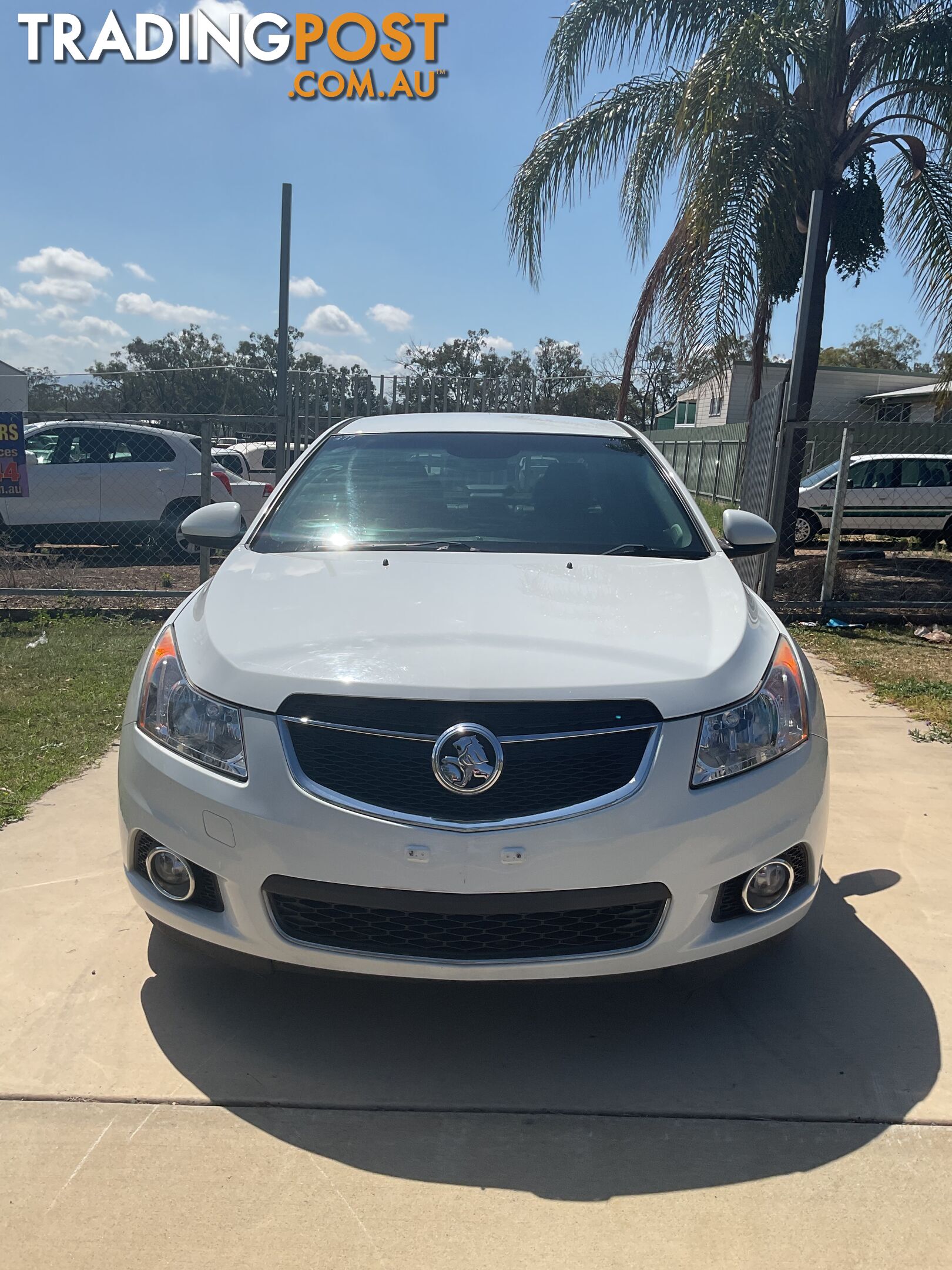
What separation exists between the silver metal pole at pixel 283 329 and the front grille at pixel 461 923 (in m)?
6.45

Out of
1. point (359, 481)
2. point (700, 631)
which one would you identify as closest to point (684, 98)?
point (359, 481)

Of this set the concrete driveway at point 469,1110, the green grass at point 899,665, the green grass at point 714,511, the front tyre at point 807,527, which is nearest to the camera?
the concrete driveway at point 469,1110

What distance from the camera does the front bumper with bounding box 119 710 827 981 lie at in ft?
7.62

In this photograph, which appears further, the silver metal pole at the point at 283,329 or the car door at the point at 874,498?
the car door at the point at 874,498

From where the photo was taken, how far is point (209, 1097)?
247cm

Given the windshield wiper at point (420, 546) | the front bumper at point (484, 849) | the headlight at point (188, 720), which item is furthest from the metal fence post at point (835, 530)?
the headlight at point (188, 720)

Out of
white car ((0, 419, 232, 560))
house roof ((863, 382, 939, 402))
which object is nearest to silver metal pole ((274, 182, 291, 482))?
white car ((0, 419, 232, 560))

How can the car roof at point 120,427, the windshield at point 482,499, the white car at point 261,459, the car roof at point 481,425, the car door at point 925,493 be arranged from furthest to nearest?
the car door at point 925,493 → the white car at point 261,459 → the car roof at point 120,427 → the car roof at point 481,425 → the windshield at point 482,499

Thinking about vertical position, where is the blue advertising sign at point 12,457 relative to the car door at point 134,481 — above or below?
above

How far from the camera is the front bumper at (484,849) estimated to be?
2.32 meters

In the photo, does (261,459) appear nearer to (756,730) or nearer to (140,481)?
(140,481)

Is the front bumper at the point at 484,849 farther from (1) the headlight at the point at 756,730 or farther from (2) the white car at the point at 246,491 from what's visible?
(2) the white car at the point at 246,491

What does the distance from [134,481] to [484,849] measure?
10.7m

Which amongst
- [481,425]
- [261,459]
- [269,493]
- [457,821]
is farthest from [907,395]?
[457,821]
